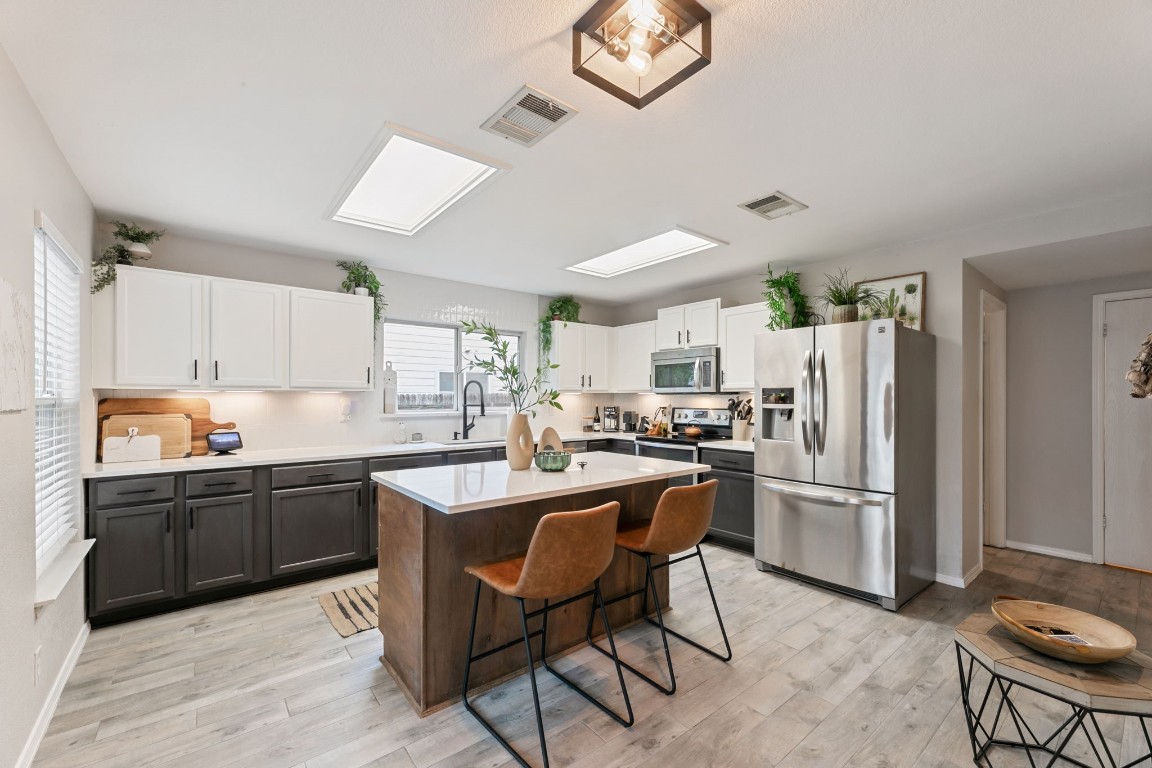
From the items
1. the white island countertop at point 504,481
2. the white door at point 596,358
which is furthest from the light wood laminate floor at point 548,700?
the white door at point 596,358

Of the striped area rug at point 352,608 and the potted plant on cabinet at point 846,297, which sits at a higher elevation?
the potted plant on cabinet at point 846,297

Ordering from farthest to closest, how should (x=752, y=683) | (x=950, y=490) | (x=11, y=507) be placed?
(x=950, y=490), (x=752, y=683), (x=11, y=507)

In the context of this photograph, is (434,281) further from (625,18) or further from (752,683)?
(752,683)

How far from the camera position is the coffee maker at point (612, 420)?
20.3ft

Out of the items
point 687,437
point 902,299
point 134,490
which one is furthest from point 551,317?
point 134,490

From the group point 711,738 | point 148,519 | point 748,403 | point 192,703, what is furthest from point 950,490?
point 148,519

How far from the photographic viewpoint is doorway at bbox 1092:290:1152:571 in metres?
3.89

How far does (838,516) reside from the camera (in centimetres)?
346

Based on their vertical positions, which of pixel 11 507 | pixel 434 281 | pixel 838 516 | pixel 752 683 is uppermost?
pixel 434 281

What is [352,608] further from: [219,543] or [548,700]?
[548,700]

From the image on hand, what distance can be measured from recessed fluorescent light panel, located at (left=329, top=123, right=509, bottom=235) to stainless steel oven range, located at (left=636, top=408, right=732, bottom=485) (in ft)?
9.98

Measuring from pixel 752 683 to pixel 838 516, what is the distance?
60.3 inches

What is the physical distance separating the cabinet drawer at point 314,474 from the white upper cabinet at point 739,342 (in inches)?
133

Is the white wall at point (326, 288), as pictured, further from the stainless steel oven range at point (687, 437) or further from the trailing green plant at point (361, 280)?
the stainless steel oven range at point (687, 437)
